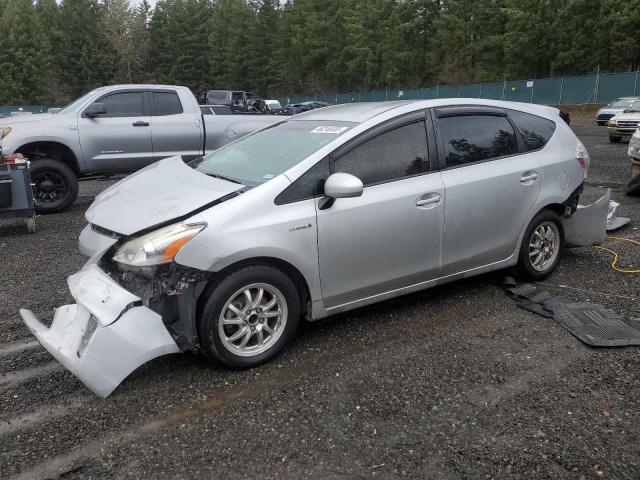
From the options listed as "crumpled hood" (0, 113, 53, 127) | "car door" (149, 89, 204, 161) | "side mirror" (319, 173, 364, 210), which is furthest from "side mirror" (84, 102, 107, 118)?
"side mirror" (319, 173, 364, 210)

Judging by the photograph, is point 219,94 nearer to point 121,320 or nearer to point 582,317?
point 582,317

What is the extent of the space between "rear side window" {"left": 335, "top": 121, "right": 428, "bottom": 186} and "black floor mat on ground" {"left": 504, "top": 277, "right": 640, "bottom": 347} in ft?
4.84

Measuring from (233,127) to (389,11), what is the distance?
189 ft

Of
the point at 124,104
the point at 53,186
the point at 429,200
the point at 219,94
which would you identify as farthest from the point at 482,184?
the point at 219,94

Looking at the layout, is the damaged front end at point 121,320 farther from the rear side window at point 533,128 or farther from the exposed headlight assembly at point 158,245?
the rear side window at point 533,128

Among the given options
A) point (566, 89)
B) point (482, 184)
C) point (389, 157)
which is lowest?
point (482, 184)

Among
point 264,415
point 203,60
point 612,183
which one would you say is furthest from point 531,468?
point 203,60

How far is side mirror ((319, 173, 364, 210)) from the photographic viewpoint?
341cm

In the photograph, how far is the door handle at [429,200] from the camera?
3.92 meters

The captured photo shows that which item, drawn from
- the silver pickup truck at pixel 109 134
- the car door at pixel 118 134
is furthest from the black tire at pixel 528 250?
the car door at pixel 118 134

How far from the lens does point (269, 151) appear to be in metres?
4.07

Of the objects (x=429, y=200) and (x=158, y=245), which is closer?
(x=158, y=245)

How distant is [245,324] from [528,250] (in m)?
2.72

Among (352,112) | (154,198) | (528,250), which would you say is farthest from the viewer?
(528,250)
